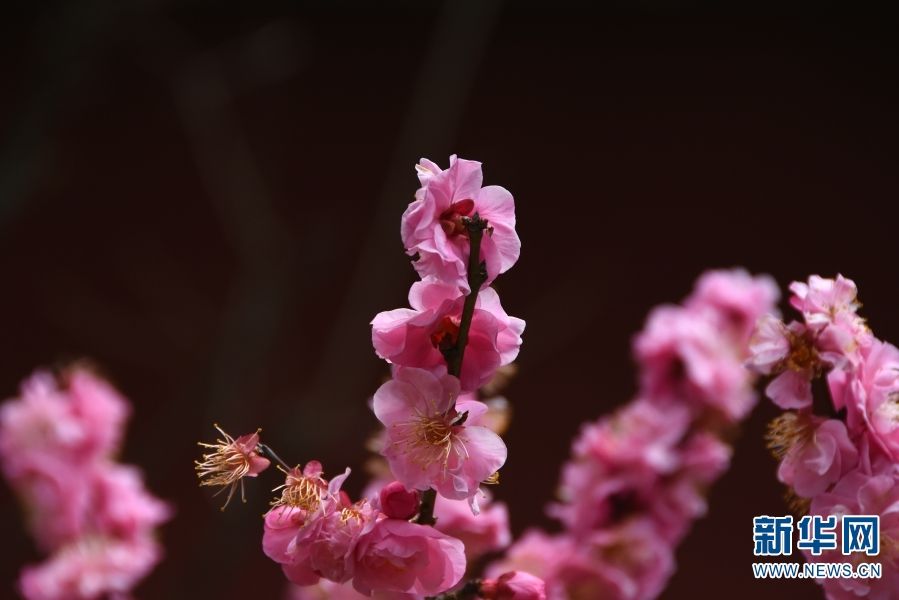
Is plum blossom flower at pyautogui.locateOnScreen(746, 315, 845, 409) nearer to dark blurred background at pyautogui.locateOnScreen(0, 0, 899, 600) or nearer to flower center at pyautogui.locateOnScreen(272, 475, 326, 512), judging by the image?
flower center at pyautogui.locateOnScreen(272, 475, 326, 512)

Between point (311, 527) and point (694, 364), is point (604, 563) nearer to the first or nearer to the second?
point (694, 364)

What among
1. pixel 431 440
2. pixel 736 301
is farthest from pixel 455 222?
pixel 736 301

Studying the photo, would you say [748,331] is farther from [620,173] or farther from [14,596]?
[14,596]

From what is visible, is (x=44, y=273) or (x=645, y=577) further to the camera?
(x=44, y=273)

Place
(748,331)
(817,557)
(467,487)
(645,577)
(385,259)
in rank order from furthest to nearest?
(385,259)
(748,331)
(645,577)
(817,557)
(467,487)

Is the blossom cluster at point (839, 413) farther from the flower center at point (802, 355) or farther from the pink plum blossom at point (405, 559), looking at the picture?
the pink plum blossom at point (405, 559)

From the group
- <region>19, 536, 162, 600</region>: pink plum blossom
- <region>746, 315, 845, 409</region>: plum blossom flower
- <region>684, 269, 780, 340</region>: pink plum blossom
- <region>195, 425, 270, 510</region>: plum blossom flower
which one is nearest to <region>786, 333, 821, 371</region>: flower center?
<region>746, 315, 845, 409</region>: plum blossom flower

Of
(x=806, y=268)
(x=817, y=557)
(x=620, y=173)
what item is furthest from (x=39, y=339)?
(x=817, y=557)
